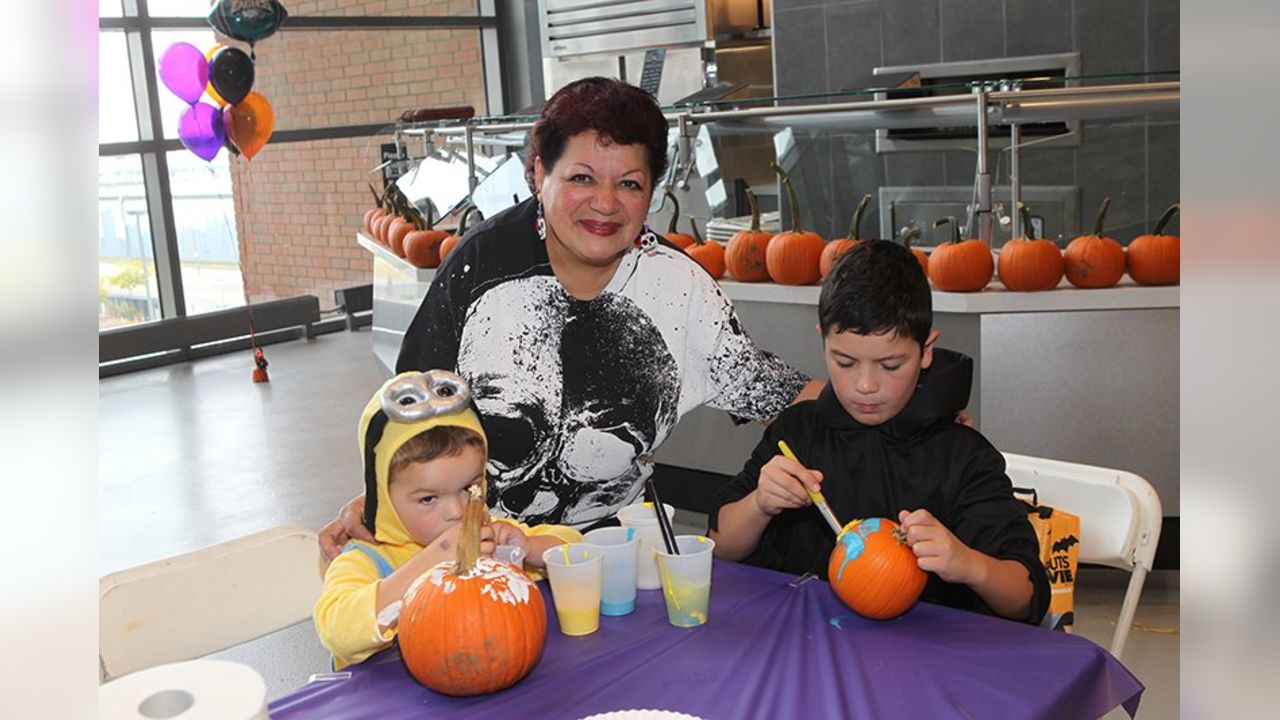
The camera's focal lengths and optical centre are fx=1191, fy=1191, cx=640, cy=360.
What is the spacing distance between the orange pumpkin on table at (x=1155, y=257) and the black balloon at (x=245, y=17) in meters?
5.91

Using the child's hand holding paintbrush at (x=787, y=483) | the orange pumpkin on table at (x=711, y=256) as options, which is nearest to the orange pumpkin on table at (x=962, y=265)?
the orange pumpkin on table at (x=711, y=256)

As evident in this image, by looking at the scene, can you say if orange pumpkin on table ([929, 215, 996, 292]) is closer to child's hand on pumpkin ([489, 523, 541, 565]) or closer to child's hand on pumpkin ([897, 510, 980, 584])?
child's hand on pumpkin ([897, 510, 980, 584])

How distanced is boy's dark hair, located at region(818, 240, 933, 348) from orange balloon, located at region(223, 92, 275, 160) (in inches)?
271

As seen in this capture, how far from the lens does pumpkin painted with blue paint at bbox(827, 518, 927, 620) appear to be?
1.74m

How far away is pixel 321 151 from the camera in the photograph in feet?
32.9

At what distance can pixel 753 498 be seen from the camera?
207cm

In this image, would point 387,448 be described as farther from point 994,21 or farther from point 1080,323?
point 994,21

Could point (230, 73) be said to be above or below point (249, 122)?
above

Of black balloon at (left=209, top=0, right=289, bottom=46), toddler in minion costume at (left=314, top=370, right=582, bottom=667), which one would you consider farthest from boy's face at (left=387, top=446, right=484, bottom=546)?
black balloon at (left=209, top=0, right=289, bottom=46)

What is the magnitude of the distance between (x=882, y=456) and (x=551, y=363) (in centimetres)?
68

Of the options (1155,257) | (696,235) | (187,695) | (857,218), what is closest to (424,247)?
(696,235)

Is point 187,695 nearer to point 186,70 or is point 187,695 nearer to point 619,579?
point 619,579

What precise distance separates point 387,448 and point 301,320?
27.6 feet
